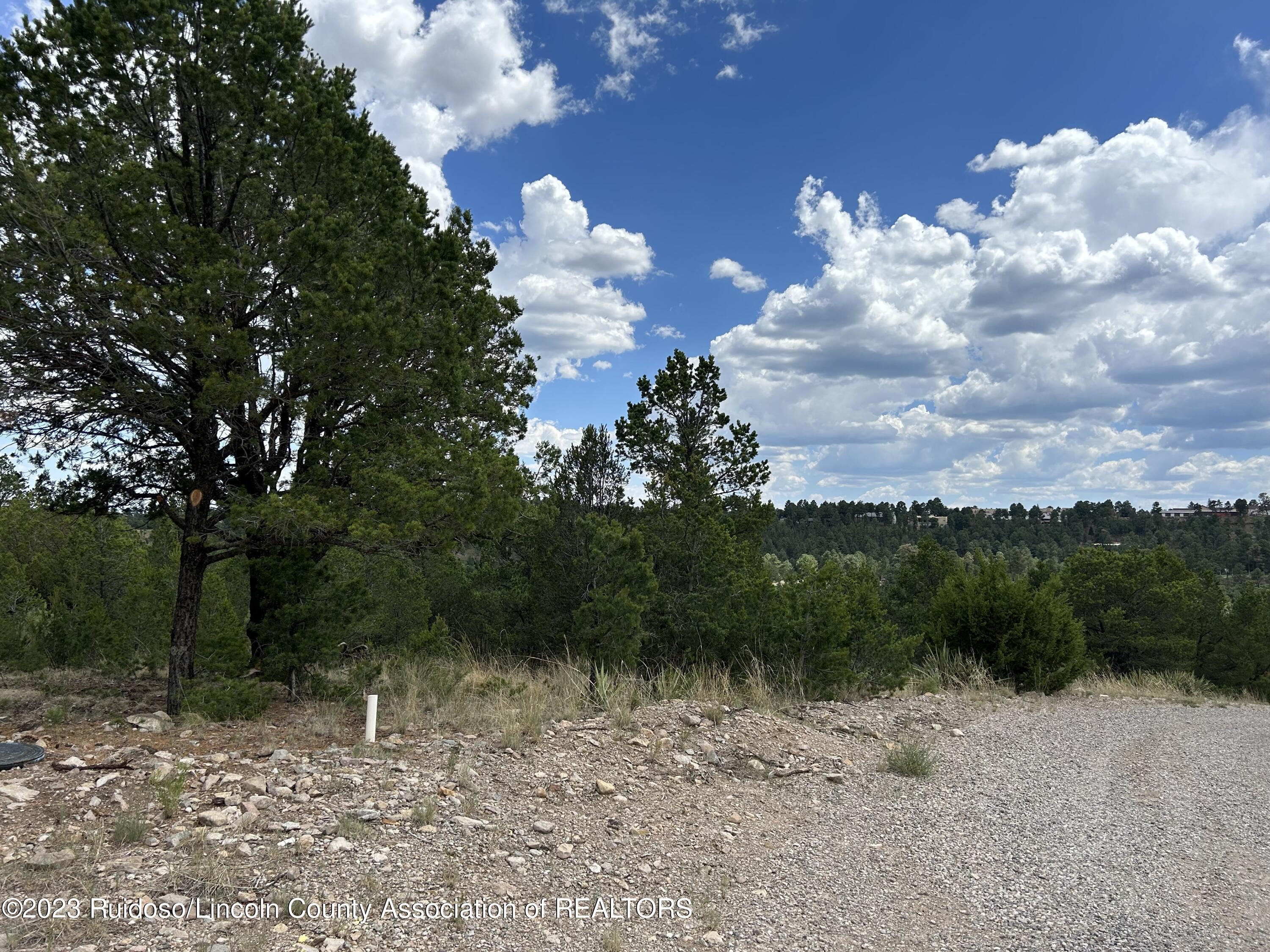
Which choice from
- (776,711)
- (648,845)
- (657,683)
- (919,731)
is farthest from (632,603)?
(648,845)

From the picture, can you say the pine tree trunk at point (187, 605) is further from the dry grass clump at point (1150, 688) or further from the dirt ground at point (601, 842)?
the dry grass clump at point (1150, 688)

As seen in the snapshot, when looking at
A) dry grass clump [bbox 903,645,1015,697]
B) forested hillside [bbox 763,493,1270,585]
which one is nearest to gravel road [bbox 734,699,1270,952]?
dry grass clump [bbox 903,645,1015,697]

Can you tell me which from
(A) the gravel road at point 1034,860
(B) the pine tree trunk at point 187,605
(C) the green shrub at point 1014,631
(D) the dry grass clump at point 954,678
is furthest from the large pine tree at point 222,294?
(C) the green shrub at point 1014,631

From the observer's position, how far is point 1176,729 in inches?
399

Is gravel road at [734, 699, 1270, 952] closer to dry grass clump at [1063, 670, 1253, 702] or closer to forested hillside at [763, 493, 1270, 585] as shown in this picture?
dry grass clump at [1063, 670, 1253, 702]

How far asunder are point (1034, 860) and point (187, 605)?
803cm

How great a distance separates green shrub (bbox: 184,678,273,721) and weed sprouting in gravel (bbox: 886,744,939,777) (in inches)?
259

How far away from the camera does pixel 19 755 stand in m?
5.45

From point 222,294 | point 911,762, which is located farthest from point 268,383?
point 911,762

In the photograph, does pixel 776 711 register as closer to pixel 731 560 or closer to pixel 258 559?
pixel 731 560

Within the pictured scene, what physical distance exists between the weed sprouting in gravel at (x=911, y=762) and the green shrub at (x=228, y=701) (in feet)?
21.6

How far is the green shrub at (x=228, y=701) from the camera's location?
7.14m

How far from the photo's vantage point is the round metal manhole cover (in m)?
5.30

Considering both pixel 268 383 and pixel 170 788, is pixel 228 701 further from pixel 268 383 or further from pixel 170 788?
pixel 268 383
